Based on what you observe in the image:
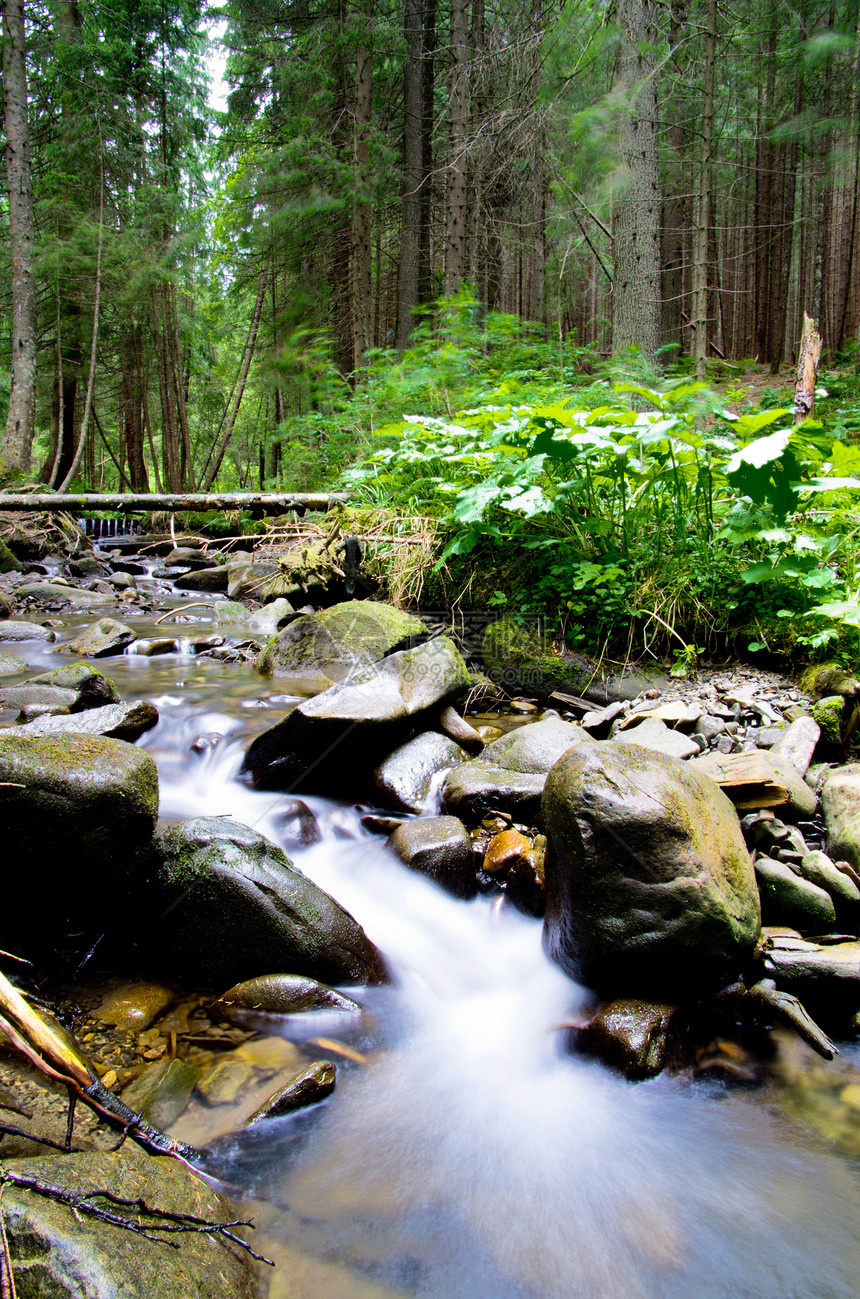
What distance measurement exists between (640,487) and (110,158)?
61.4ft

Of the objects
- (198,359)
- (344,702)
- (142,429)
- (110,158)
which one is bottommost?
(344,702)

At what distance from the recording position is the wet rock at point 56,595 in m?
8.95

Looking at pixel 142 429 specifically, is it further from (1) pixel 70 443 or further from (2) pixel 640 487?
(2) pixel 640 487

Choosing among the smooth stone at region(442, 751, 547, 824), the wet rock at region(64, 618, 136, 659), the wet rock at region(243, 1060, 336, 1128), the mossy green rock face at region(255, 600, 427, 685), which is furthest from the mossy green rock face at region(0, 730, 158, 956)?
the wet rock at region(64, 618, 136, 659)

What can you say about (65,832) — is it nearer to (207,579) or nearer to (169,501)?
(207,579)

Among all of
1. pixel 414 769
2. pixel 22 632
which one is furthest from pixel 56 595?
pixel 414 769

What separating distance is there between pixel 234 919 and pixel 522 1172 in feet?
4.36

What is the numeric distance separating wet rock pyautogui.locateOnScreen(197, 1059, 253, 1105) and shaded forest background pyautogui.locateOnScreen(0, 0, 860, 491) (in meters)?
7.76

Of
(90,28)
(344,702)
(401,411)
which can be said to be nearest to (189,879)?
(344,702)

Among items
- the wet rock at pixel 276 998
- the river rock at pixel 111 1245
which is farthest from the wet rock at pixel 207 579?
the river rock at pixel 111 1245

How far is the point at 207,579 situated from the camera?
10.5 metres

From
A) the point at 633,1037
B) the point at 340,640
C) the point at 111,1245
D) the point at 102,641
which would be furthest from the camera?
the point at 102,641

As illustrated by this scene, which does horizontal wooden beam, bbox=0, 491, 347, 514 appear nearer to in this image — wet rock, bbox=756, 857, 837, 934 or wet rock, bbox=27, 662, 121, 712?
wet rock, bbox=27, 662, 121, 712

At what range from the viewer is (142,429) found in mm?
20578
